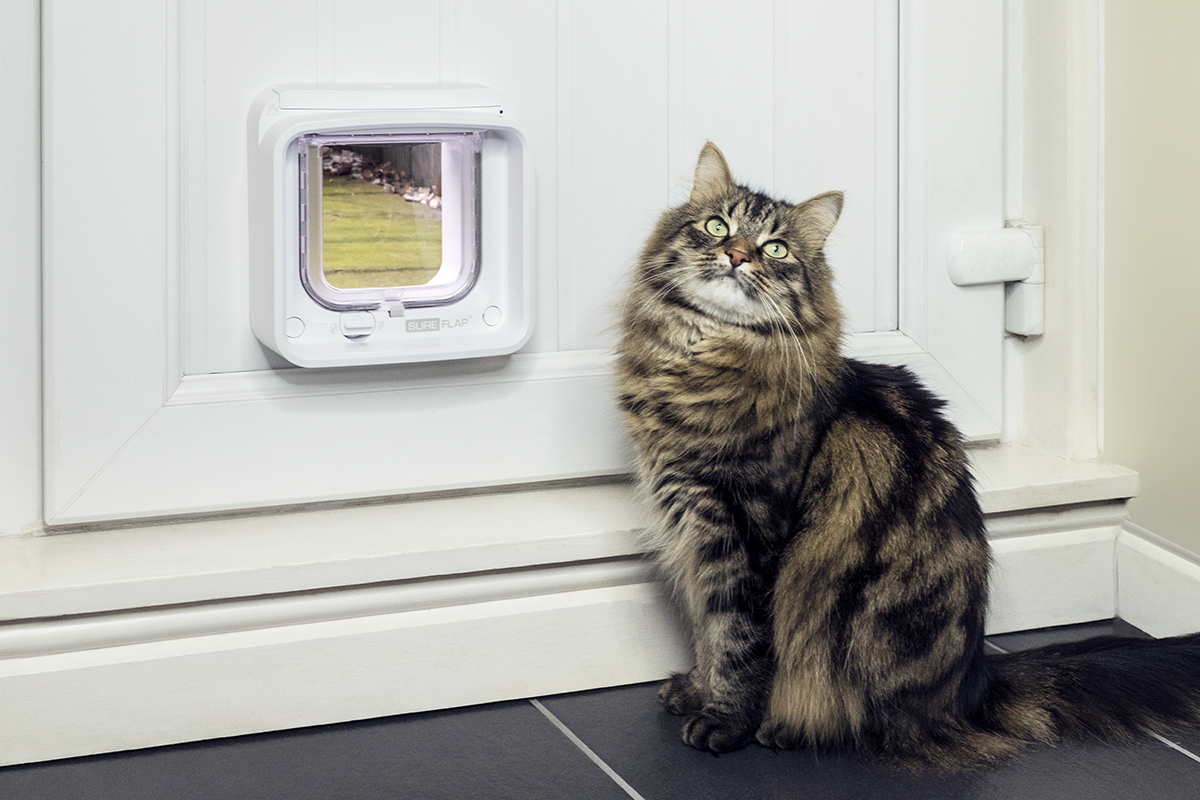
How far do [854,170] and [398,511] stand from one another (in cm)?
83

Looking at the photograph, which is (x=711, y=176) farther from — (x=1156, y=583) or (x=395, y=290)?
(x=1156, y=583)

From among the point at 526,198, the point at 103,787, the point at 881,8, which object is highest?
the point at 881,8

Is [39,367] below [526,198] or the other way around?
below

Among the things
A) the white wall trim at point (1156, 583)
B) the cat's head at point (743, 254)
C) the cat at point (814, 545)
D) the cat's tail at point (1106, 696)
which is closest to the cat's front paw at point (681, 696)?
the cat at point (814, 545)

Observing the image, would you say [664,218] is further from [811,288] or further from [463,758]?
[463,758]

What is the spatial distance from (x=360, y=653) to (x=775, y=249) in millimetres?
688

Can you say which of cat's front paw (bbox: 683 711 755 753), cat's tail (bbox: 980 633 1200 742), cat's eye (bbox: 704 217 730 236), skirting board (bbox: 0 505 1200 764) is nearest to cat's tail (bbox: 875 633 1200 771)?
cat's tail (bbox: 980 633 1200 742)

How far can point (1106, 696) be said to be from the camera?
131 cm

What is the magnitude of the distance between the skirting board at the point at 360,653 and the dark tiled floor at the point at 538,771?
0.10 ft

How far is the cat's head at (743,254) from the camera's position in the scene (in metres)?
1.30

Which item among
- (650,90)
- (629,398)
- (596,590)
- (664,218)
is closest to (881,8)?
(650,90)

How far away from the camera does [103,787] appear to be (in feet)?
3.96

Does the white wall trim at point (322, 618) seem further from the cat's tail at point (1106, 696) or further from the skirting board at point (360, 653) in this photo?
the cat's tail at point (1106, 696)

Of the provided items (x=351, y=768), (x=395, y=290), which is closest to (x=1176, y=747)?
(x=351, y=768)
